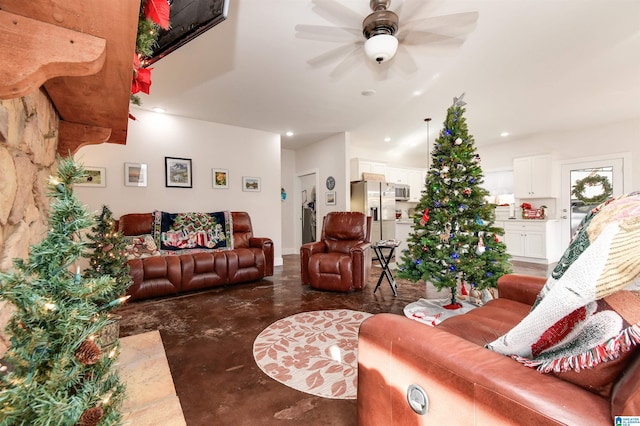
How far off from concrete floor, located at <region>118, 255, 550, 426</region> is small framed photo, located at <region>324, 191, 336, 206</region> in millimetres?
1897

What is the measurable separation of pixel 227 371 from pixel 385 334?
1312 mm

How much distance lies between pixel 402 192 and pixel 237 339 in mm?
5608

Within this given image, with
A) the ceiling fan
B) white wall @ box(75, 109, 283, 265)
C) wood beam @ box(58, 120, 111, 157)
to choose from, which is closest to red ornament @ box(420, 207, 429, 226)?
the ceiling fan

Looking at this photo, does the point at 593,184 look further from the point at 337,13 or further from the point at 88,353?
the point at 88,353

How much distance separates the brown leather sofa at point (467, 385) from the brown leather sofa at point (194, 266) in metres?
2.98

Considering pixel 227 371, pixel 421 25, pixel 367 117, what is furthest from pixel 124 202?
pixel 421 25

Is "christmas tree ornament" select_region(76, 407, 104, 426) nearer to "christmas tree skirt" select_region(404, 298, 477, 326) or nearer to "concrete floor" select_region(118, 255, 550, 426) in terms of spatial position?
"concrete floor" select_region(118, 255, 550, 426)

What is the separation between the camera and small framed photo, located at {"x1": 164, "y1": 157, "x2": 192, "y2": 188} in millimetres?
4285

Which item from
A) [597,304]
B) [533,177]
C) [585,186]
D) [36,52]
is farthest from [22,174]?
[585,186]

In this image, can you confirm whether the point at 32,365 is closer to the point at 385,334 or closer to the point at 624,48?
the point at 385,334

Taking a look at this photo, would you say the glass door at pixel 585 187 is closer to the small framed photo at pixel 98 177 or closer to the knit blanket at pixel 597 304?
the knit blanket at pixel 597 304

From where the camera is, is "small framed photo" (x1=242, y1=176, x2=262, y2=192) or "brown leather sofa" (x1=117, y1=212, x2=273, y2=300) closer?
"brown leather sofa" (x1=117, y1=212, x2=273, y2=300)

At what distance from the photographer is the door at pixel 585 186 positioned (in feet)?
15.9

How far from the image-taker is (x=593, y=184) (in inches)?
201
